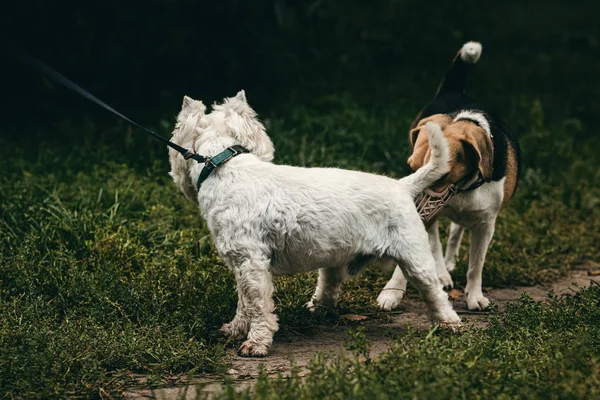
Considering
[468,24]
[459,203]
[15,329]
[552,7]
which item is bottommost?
[15,329]

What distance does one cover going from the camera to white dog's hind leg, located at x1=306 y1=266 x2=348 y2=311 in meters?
5.58

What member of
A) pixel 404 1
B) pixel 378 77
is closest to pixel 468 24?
pixel 404 1

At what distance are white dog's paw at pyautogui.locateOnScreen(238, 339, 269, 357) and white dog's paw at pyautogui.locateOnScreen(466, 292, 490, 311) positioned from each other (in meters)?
1.92

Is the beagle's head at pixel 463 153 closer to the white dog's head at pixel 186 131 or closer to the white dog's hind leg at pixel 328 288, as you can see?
the white dog's hind leg at pixel 328 288

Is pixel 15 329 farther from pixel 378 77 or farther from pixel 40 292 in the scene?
pixel 378 77

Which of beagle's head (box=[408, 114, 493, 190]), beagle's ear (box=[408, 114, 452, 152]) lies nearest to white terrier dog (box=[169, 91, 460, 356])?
beagle's head (box=[408, 114, 493, 190])

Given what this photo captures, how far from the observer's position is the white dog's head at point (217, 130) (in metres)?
5.06

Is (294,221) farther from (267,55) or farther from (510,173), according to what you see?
(267,55)

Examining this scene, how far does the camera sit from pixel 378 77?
1183cm

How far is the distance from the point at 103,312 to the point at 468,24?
10.5 meters

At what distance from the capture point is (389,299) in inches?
235

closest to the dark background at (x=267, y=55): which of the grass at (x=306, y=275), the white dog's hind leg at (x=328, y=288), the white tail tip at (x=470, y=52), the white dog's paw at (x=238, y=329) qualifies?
the grass at (x=306, y=275)

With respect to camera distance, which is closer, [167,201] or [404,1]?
[167,201]

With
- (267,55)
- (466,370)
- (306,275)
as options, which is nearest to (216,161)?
(306,275)
